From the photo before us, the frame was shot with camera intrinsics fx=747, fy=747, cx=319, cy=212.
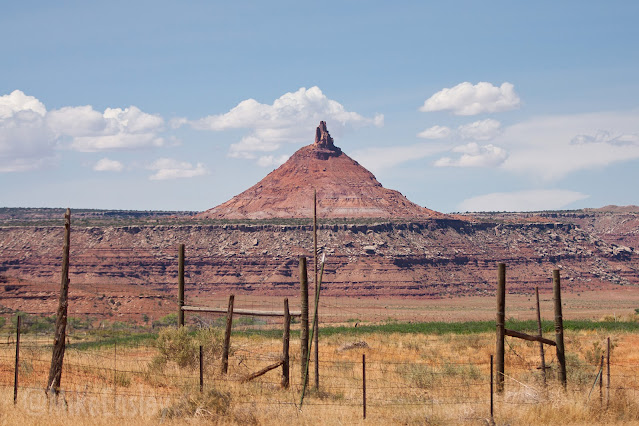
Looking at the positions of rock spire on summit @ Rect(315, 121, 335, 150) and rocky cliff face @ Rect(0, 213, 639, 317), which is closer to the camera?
rocky cliff face @ Rect(0, 213, 639, 317)

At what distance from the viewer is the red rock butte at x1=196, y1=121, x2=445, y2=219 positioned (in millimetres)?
157250

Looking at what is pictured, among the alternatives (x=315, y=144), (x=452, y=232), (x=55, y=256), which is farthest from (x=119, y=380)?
(x=315, y=144)

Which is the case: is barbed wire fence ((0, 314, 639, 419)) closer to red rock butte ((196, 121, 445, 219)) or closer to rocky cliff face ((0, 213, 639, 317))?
rocky cliff face ((0, 213, 639, 317))

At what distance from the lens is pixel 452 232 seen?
137500mm

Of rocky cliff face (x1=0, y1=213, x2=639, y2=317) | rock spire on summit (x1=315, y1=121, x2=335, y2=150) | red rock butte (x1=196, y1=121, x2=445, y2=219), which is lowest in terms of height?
rocky cliff face (x1=0, y1=213, x2=639, y2=317)

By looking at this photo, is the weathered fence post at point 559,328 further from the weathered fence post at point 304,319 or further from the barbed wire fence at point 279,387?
the weathered fence post at point 304,319

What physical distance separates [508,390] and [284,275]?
100 m

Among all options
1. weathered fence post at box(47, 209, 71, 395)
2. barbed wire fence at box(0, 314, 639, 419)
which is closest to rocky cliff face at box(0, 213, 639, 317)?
barbed wire fence at box(0, 314, 639, 419)

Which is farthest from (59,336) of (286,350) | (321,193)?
(321,193)

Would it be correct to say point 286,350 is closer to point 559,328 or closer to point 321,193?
point 559,328

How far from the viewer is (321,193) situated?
164 metres

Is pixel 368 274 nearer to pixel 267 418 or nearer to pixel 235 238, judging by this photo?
pixel 235 238

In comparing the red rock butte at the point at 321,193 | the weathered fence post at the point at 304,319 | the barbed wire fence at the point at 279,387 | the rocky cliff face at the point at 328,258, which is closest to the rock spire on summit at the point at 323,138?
the red rock butte at the point at 321,193

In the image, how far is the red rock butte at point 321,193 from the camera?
516 feet
